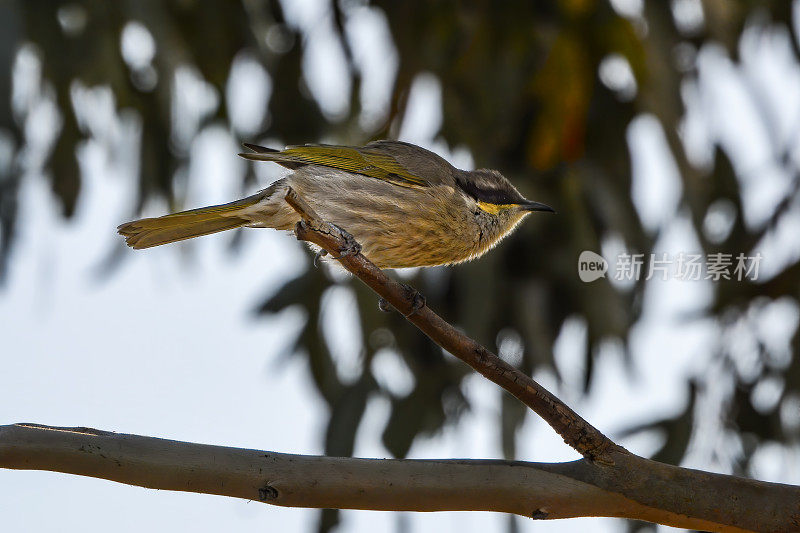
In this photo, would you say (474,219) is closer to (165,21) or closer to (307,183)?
(307,183)

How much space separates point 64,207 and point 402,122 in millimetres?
1465

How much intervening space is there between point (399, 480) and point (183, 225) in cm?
98

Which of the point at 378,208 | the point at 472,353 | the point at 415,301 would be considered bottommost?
the point at 472,353

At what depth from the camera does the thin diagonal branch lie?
205 cm

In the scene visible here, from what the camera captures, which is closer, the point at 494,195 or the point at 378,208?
the point at 378,208

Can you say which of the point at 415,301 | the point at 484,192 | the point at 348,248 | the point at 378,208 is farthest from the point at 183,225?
the point at 484,192

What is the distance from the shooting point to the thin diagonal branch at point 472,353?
205 cm

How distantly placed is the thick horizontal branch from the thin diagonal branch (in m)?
0.06

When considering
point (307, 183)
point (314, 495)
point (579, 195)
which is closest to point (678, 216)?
point (579, 195)

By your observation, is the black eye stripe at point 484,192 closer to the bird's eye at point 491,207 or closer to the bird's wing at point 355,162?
the bird's eye at point 491,207

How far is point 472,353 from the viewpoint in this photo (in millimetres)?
2064

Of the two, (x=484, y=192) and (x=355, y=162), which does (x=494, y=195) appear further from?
(x=355, y=162)

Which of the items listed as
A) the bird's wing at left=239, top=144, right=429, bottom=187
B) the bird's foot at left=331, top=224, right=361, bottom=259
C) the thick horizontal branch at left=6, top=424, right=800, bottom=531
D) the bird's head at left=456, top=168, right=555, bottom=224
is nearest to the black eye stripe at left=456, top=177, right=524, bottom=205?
the bird's head at left=456, top=168, right=555, bottom=224

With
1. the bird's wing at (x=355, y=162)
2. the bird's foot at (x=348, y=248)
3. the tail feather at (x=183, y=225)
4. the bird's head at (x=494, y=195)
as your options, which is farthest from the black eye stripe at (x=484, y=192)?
the bird's foot at (x=348, y=248)
